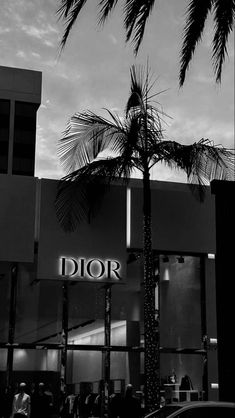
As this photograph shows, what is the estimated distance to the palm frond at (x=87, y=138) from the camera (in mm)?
18453

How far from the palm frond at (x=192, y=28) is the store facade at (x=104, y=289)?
21.0ft

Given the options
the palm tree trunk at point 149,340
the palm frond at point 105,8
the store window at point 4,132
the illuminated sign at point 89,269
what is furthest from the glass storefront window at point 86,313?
the store window at point 4,132

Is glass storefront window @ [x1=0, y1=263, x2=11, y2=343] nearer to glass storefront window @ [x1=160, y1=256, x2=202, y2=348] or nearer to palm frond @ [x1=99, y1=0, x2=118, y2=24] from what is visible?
glass storefront window @ [x1=160, y1=256, x2=202, y2=348]

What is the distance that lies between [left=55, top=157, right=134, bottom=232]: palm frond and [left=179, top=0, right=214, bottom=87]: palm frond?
190 inches

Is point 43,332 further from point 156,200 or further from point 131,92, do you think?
point 131,92

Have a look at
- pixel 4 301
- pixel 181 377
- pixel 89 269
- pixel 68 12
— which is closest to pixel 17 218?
pixel 4 301

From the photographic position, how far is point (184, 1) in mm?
13172

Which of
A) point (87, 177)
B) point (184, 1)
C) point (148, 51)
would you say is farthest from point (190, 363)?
point (184, 1)

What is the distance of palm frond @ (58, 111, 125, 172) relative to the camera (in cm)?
1845

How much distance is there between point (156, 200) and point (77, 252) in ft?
9.48

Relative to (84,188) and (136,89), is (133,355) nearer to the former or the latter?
(84,188)

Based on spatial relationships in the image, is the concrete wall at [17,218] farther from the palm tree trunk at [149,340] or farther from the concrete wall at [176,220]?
the palm tree trunk at [149,340]

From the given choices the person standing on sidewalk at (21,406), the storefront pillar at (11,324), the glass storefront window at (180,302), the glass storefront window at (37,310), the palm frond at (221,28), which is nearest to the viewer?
the palm frond at (221,28)

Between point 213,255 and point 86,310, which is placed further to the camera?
point 213,255
